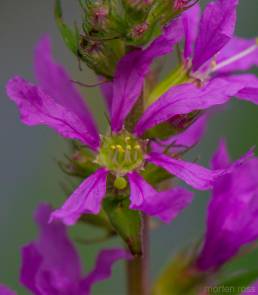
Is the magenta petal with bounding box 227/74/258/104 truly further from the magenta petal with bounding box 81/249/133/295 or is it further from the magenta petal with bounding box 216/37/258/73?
the magenta petal with bounding box 81/249/133/295

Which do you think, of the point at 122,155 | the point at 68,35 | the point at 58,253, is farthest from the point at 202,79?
the point at 58,253

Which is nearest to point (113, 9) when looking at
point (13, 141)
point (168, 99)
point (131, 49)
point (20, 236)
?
point (131, 49)

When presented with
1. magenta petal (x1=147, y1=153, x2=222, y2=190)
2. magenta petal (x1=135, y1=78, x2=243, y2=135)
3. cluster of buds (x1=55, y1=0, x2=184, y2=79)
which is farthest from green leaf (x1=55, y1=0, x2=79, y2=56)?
magenta petal (x1=147, y1=153, x2=222, y2=190)

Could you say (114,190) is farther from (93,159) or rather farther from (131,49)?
(131,49)

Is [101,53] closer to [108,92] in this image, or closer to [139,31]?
[139,31]

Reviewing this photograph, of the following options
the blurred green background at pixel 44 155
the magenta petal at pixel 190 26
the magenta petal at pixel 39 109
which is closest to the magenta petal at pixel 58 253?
the magenta petal at pixel 39 109

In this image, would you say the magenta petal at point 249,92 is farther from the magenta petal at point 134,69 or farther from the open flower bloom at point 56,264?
the open flower bloom at point 56,264

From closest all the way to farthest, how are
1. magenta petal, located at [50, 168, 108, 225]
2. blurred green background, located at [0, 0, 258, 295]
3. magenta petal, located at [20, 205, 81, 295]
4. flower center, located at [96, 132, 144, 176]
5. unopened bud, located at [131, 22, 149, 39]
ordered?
magenta petal, located at [50, 168, 108, 225]
unopened bud, located at [131, 22, 149, 39]
flower center, located at [96, 132, 144, 176]
magenta petal, located at [20, 205, 81, 295]
blurred green background, located at [0, 0, 258, 295]
